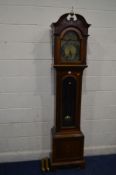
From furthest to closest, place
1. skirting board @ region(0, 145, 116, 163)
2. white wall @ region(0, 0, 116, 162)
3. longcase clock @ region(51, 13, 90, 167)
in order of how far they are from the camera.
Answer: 1. skirting board @ region(0, 145, 116, 163)
2. white wall @ region(0, 0, 116, 162)
3. longcase clock @ region(51, 13, 90, 167)

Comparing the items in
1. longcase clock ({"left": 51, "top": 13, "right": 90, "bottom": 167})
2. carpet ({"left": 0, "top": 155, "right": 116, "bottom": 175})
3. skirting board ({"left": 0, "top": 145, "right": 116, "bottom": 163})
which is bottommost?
carpet ({"left": 0, "top": 155, "right": 116, "bottom": 175})

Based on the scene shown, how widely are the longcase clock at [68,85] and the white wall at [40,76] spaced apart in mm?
253

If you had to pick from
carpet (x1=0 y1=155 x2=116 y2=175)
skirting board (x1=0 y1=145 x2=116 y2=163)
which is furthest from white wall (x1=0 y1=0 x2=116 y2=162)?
carpet (x1=0 y1=155 x2=116 y2=175)

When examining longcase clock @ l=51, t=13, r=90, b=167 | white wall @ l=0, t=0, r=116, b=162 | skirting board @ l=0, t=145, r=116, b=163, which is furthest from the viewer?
skirting board @ l=0, t=145, r=116, b=163

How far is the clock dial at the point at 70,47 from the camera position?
2.31 m

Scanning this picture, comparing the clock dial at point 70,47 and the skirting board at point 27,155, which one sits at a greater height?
the clock dial at point 70,47

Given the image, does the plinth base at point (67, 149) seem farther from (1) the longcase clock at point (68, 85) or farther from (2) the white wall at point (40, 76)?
(2) the white wall at point (40, 76)

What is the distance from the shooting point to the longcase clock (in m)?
2.26

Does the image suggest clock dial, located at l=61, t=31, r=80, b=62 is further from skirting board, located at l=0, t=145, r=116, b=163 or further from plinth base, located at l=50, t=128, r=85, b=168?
skirting board, located at l=0, t=145, r=116, b=163

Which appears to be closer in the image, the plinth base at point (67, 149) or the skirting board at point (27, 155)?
the plinth base at point (67, 149)

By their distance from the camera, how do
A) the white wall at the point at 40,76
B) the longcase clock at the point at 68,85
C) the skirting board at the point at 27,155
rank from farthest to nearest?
the skirting board at the point at 27,155
the white wall at the point at 40,76
the longcase clock at the point at 68,85

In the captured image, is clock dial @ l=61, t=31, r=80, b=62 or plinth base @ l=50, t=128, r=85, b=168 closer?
clock dial @ l=61, t=31, r=80, b=62

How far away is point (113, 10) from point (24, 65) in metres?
1.26

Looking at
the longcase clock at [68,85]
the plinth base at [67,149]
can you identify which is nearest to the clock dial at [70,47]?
the longcase clock at [68,85]
